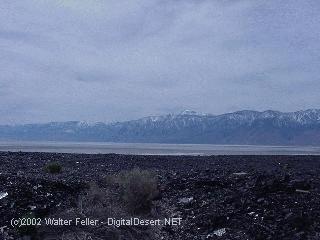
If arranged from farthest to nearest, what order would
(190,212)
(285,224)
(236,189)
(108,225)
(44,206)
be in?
(236,189), (190,212), (44,206), (108,225), (285,224)

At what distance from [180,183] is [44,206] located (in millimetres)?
7362

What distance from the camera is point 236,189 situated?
698 inches

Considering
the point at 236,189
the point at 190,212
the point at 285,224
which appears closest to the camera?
the point at 285,224

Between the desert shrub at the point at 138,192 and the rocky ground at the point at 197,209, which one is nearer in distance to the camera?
the rocky ground at the point at 197,209

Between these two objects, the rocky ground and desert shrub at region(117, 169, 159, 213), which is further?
desert shrub at region(117, 169, 159, 213)

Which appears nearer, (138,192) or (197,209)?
(197,209)

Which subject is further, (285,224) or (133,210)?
(133,210)

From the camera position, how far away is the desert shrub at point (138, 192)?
1641 centimetres

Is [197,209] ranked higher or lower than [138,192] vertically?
lower

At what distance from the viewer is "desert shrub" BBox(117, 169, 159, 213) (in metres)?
16.4

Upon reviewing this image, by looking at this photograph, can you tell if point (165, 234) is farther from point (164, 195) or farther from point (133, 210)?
point (164, 195)

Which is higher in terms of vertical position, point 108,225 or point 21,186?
point 21,186

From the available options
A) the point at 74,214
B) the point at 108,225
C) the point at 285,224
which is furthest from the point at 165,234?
the point at 285,224

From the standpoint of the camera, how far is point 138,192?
16.7m
